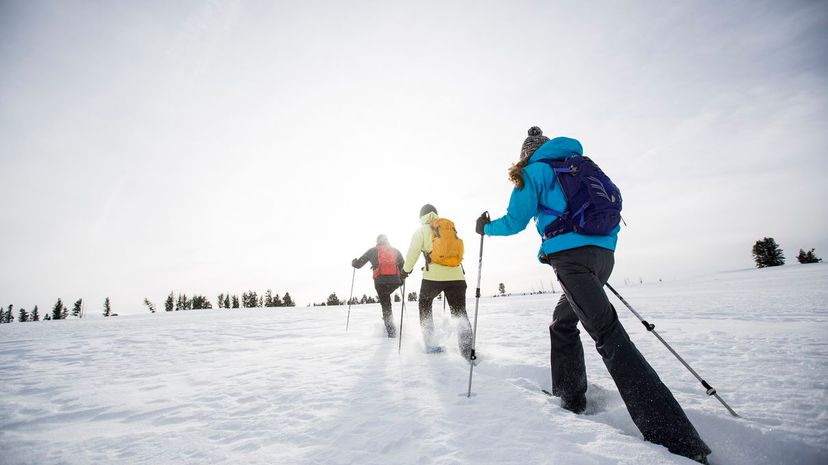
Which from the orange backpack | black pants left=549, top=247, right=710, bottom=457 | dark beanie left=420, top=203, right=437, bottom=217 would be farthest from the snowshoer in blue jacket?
dark beanie left=420, top=203, right=437, bottom=217

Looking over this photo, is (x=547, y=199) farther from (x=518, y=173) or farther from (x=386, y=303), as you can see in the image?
(x=386, y=303)

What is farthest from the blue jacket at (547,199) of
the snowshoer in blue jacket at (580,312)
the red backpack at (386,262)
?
the red backpack at (386,262)

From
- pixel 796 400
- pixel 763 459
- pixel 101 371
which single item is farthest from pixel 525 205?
pixel 101 371

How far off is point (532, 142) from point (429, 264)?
2.72m

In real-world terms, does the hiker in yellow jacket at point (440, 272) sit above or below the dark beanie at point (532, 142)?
below

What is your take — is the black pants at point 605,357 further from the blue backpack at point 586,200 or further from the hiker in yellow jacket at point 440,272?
the hiker in yellow jacket at point 440,272

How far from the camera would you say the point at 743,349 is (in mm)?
4281

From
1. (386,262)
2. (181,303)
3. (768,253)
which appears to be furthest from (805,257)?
(181,303)

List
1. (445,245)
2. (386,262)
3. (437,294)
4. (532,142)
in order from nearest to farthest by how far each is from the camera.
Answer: (532,142)
(445,245)
(437,294)
(386,262)

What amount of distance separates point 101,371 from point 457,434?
18.3 feet

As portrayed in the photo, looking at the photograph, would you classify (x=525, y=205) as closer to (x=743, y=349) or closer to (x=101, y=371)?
(x=743, y=349)

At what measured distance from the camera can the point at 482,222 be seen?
3.61 m

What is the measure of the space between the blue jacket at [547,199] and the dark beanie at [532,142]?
37cm

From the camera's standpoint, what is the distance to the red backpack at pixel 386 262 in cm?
757
